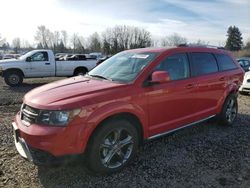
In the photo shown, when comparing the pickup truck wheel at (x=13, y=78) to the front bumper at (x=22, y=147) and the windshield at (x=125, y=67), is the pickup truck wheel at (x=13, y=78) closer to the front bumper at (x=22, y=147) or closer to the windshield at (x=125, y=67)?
the windshield at (x=125, y=67)

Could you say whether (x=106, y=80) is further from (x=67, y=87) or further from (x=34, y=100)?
(x=34, y=100)

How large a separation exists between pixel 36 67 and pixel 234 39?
8697cm

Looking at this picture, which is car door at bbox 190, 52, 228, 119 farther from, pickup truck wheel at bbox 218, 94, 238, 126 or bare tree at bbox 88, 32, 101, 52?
bare tree at bbox 88, 32, 101, 52

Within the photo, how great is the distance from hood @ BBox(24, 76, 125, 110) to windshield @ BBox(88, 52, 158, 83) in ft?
0.83

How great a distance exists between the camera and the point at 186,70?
17.1ft

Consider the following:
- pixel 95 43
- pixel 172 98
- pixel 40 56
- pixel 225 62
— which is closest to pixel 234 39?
pixel 95 43

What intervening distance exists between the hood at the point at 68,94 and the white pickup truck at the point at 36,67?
11.2 m

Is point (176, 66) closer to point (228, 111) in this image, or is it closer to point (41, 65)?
point (228, 111)

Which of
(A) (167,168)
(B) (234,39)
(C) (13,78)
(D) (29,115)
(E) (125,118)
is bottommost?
(A) (167,168)

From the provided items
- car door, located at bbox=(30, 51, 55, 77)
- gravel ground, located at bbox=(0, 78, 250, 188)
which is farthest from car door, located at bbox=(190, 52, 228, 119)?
car door, located at bbox=(30, 51, 55, 77)

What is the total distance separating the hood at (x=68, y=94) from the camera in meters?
3.68

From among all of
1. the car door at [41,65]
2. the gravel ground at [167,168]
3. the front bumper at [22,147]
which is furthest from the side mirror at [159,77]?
the car door at [41,65]

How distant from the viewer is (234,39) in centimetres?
9150

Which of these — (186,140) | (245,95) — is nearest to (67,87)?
(186,140)
